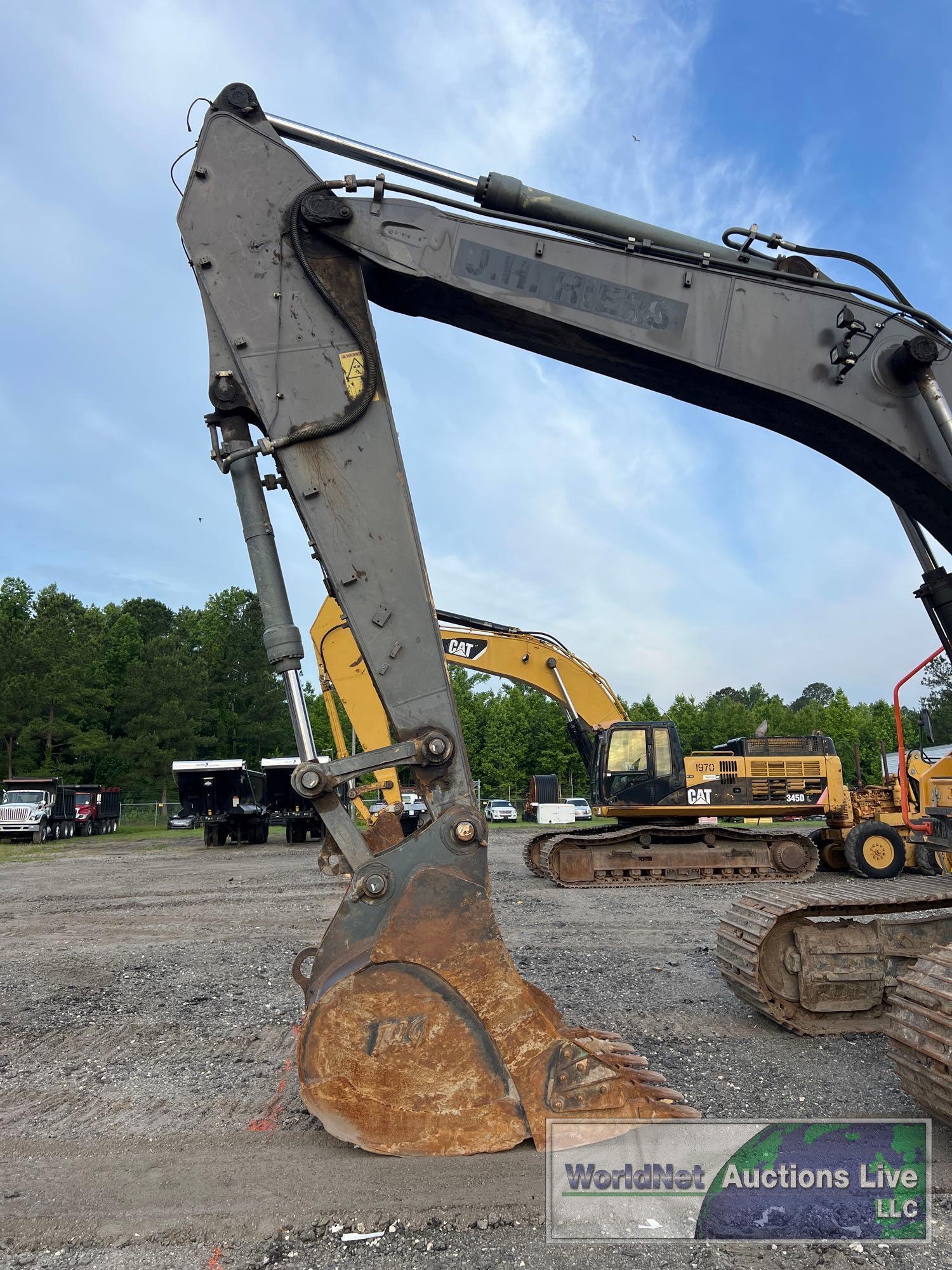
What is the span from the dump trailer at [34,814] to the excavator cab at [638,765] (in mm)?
24293

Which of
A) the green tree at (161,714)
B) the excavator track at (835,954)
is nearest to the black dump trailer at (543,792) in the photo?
the green tree at (161,714)

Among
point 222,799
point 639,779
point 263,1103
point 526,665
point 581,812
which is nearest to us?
point 263,1103

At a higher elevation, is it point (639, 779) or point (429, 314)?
point (429, 314)

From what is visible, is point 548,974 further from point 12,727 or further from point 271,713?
point 271,713

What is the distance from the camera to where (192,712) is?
52.1m

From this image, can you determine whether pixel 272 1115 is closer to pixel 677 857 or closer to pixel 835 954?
pixel 835 954

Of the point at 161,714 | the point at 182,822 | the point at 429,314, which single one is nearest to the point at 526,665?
the point at 429,314

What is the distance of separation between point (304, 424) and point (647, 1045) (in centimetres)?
420

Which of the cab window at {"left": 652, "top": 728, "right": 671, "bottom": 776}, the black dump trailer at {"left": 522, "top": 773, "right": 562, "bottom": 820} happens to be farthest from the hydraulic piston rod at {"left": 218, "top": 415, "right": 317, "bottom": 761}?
the black dump trailer at {"left": 522, "top": 773, "right": 562, "bottom": 820}

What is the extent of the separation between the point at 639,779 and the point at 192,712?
143 feet

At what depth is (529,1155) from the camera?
334 centimetres

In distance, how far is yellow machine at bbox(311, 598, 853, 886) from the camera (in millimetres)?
13469

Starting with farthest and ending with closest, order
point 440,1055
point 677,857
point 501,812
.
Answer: point 501,812
point 677,857
point 440,1055

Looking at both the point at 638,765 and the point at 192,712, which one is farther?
the point at 192,712
